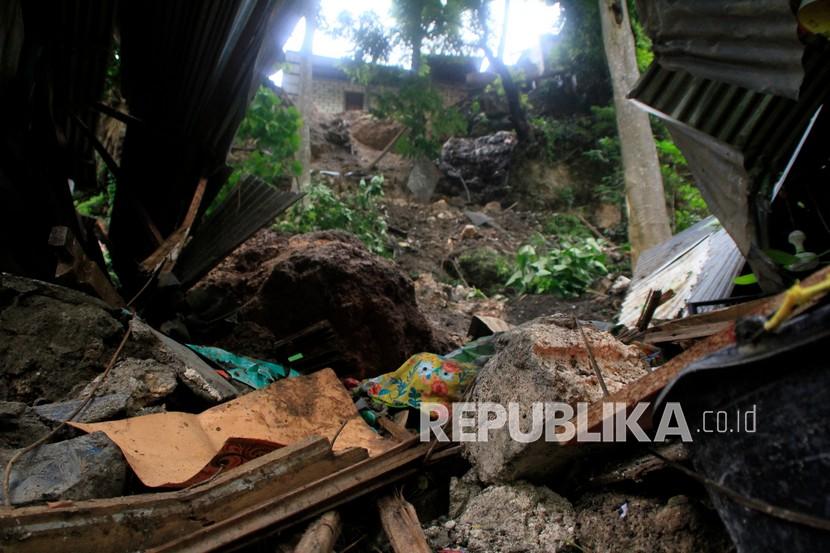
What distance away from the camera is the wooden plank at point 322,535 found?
1.64 meters

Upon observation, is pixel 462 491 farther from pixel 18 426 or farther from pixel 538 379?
pixel 18 426

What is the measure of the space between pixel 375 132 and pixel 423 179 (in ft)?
13.6

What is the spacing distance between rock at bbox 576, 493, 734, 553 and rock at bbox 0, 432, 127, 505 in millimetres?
1438

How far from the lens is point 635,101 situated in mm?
2752

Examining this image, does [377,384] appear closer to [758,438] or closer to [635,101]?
[635,101]

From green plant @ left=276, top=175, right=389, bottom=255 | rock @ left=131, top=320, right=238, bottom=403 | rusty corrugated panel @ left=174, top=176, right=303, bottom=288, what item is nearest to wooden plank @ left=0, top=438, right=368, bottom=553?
rock @ left=131, top=320, right=238, bottom=403

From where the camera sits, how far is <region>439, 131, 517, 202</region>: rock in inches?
544

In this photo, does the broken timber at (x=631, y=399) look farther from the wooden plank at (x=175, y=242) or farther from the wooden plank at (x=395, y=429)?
the wooden plank at (x=175, y=242)

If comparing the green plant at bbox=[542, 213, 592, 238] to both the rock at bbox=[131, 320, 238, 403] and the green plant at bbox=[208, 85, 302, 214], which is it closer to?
the green plant at bbox=[208, 85, 302, 214]

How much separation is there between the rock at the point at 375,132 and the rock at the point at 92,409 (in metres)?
15.6

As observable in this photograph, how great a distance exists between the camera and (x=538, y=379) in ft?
6.73

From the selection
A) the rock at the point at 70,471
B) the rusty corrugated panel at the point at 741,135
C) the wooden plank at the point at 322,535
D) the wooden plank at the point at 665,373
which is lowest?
the wooden plank at the point at 322,535

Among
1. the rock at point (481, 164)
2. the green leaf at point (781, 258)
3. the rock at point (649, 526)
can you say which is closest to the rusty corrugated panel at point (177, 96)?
the green leaf at point (781, 258)

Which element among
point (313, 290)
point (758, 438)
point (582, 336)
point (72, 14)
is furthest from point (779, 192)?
point (72, 14)
